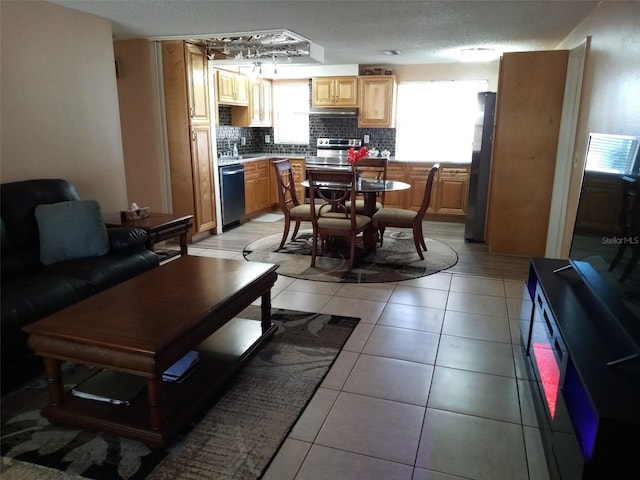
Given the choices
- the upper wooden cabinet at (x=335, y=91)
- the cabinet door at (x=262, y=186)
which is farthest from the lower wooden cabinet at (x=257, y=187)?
the upper wooden cabinet at (x=335, y=91)

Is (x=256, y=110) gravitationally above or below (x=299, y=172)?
above

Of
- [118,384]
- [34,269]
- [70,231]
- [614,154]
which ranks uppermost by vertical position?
[614,154]

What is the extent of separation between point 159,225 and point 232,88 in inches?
127

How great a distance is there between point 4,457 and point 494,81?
267 inches

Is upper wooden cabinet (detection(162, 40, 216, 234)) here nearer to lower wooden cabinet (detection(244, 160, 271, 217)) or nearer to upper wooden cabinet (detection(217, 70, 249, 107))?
upper wooden cabinet (detection(217, 70, 249, 107))


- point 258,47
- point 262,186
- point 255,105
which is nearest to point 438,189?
point 262,186

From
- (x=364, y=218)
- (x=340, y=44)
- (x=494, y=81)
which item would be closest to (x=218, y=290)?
(x=364, y=218)

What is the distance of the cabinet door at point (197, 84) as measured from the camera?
5078 mm

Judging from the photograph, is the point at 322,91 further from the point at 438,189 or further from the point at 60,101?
the point at 60,101

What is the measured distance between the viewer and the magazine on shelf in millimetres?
2287

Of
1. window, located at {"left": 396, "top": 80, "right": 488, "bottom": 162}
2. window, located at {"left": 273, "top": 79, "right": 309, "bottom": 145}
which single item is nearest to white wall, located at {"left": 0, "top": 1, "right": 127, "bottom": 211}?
window, located at {"left": 273, "top": 79, "right": 309, "bottom": 145}

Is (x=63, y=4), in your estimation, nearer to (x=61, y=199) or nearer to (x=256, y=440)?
(x=61, y=199)

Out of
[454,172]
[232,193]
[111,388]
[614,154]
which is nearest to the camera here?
[614,154]

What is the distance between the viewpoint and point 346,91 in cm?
685
